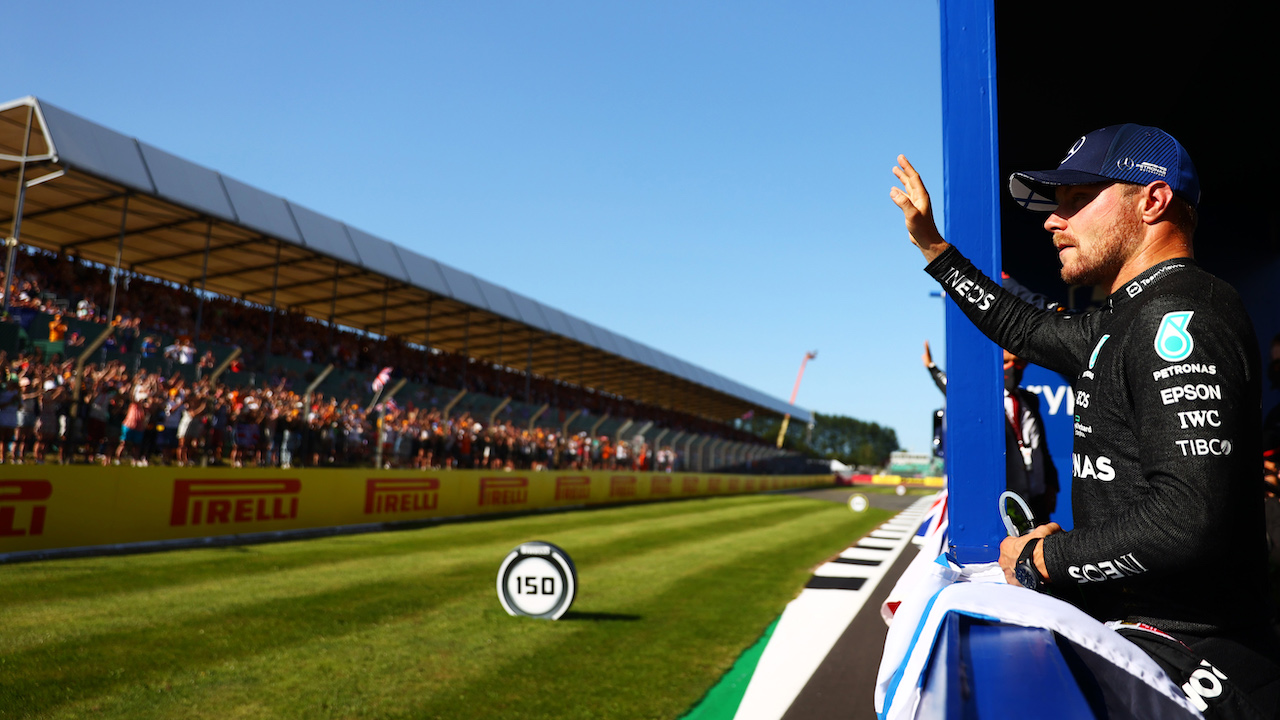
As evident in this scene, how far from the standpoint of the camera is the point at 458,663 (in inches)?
217

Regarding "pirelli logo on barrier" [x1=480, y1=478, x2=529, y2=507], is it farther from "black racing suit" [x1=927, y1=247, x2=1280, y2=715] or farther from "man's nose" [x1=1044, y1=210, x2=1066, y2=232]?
"black racing suit" [x1=927, y1=247, x2=1280, y2=715]

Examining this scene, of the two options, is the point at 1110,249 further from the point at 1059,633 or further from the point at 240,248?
the point at 240,248

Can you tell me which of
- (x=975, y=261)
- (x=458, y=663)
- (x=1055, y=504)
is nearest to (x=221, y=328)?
(x=458, y=663)

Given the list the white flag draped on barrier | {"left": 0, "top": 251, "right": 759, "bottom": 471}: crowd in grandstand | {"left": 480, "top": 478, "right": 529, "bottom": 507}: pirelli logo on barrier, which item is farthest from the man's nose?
{"left": 480, "top": 478, "right": 529, "bottom": 507}: pirelli logo on barrier

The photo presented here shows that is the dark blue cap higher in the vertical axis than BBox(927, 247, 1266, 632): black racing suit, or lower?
higher

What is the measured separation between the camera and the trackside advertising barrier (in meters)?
9.79

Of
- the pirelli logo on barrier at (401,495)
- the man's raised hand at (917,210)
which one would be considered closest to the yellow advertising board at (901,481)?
the pirelli logo on barrier at (401,495)

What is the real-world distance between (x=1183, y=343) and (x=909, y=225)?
84cm

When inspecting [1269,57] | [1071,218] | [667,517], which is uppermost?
[1269,57]

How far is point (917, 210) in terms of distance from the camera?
2.09 m

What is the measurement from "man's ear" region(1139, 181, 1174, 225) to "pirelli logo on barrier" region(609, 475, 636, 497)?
82.6 feet

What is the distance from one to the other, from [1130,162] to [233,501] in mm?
13403

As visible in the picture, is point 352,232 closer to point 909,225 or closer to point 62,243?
point 62,243

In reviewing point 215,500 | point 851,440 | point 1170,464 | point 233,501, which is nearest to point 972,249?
point 1170,464
